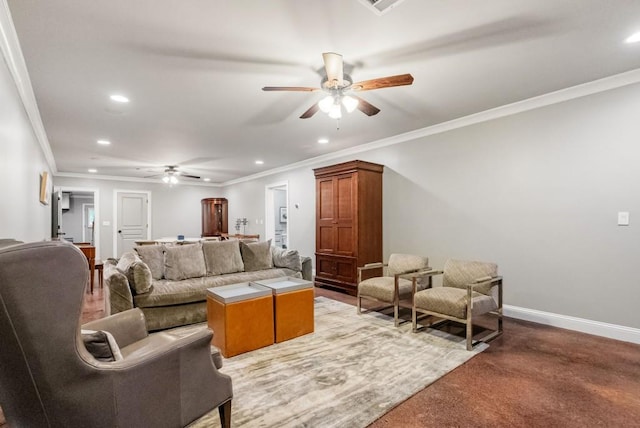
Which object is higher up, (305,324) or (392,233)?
(392,233)

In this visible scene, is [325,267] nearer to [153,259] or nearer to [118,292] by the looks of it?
[153,259]

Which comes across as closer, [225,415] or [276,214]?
[225,415]

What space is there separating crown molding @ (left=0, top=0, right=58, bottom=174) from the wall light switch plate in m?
5.19

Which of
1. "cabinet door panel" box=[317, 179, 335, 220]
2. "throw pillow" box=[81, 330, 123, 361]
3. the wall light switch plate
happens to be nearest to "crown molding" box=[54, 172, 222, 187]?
"cabinet door panel" box=[317, 179, 335, 220]

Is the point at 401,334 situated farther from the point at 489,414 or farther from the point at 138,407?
the point at 138,407

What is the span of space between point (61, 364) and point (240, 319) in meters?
1.75

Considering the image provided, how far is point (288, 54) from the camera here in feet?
8.32

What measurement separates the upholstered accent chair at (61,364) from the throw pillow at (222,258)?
2945 millimetres

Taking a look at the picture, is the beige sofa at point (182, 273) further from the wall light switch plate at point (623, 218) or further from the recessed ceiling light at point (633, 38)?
the recessed ceiling light at point (633, 38)

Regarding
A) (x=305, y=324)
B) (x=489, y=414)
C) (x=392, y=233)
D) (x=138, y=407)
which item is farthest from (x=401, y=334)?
(x=138, y=407)

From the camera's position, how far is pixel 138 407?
1.27 m

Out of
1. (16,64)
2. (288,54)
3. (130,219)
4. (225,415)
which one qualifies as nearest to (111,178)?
(130,219)

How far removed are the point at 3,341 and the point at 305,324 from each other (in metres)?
2.46

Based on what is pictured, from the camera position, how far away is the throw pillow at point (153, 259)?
3859 mm
